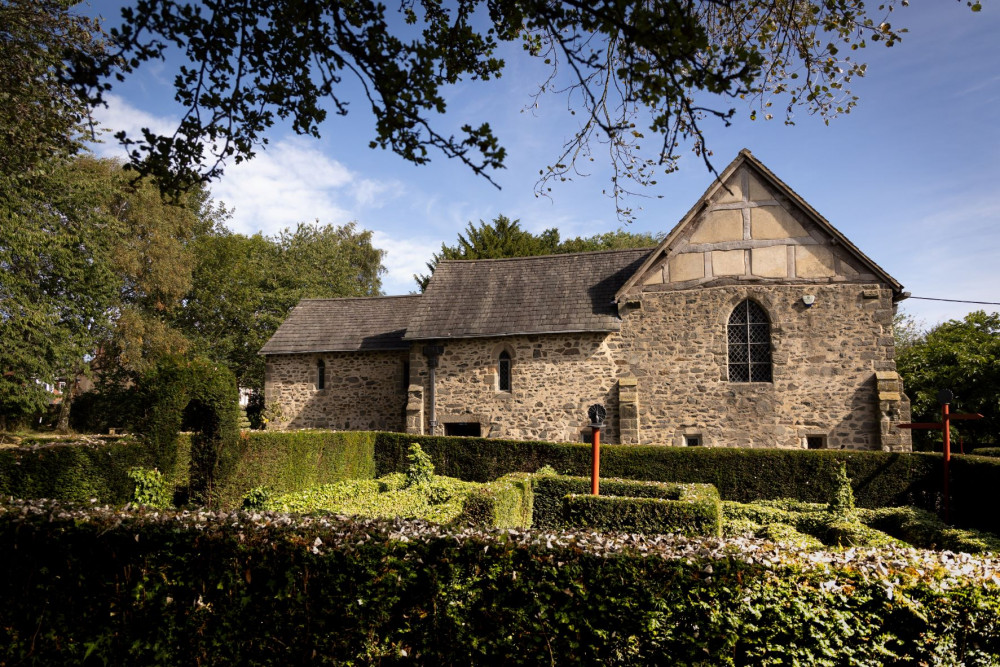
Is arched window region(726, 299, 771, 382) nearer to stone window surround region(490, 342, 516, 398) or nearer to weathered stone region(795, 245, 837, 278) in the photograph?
weathered stone region(795, 245, 837, 278)

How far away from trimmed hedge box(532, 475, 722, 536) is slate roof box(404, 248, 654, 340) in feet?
24.0

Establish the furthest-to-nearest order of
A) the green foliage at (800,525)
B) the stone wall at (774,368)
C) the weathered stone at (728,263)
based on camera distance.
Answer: the weathered stone at (728,263) → the stone wall at (774,368) → the green foliage at (800,525)

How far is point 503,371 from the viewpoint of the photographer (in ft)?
59.4

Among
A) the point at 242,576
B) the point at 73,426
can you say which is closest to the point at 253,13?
the point at 242,576

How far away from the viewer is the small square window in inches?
601

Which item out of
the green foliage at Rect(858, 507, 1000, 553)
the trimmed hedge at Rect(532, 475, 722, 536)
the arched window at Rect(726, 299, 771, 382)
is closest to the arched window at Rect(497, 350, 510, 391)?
the arched window at Rect(726, 299, 771, 382)

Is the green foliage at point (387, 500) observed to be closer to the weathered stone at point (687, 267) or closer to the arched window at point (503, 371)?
the arched window at point (503, 371)

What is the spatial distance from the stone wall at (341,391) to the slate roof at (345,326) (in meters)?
0.33

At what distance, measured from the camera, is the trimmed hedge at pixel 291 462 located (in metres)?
11.7

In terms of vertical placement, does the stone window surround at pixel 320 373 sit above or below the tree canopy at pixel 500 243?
below

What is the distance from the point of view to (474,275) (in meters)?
20.4

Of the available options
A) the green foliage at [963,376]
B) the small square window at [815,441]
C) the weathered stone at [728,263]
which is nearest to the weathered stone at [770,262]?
the weathered stone at [728,263]

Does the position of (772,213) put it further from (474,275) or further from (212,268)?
(212,268)

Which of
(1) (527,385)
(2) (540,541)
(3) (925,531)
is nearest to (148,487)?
(2) (540,541)
